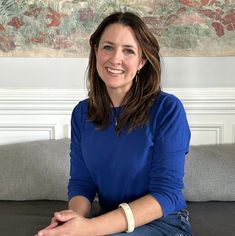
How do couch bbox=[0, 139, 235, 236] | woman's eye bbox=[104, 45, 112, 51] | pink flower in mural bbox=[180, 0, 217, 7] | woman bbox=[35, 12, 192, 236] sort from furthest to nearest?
pink flower in mural bbox=[180, 0, 217, 7] < couch bbox=[0, 139, 235, 236] < woman's eye bbox=[104, 45, 112, 51] < woman bbox=[35, 12, 192, 236]

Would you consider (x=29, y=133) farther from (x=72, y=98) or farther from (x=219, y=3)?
(x=219, y=3)

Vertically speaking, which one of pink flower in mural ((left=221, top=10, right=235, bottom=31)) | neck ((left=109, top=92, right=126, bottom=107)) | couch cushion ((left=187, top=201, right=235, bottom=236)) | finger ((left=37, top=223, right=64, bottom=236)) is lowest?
couch cushion ((left=187, top=201, right=235, bottom=236))

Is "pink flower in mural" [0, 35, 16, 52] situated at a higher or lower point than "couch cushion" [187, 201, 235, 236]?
higher

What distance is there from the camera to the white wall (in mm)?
2459

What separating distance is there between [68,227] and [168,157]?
41cm

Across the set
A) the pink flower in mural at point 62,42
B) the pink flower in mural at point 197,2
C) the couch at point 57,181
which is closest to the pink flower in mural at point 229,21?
the pink flower in mural at point 197,2

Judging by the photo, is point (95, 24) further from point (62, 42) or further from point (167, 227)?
point (167, 227)

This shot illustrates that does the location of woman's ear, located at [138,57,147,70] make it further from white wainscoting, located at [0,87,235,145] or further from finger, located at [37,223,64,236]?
white wainscoting, located at [0,87,235,145]

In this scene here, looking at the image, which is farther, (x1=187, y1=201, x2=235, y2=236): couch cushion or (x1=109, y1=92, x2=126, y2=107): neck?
(x1=187, y1=201, x2=235, y2=236): couch cushion

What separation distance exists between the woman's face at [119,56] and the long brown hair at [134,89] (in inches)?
0.9

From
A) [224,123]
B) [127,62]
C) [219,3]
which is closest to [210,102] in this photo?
[224,123]

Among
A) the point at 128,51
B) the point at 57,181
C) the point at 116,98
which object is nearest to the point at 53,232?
Result: the point at 116,98

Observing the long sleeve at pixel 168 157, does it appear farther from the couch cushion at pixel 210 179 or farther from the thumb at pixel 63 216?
the couch cushion at pixel 210 179

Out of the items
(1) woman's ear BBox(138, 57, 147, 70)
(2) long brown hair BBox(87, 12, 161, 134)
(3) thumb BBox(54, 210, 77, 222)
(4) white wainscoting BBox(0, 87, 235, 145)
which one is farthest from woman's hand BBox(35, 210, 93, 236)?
(4) white wainscoting BBox(0, 87, 235, 145)
